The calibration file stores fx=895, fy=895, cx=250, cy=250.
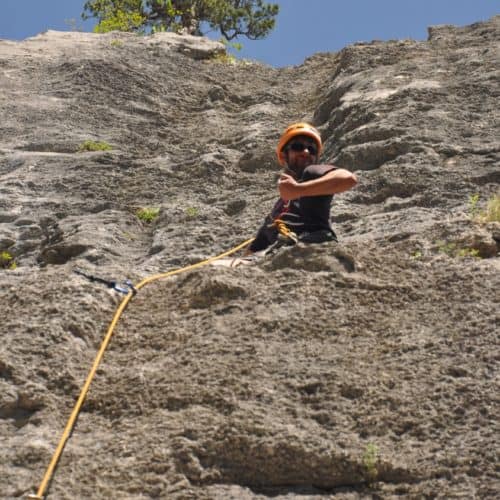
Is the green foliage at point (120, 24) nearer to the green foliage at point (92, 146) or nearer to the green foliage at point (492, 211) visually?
the green foliage at point (92, 146)

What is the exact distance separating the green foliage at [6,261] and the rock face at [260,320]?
12 cm

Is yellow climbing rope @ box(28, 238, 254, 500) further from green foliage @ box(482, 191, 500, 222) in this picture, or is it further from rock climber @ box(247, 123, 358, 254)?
green foliage @ box(482, 191, 500, 222)

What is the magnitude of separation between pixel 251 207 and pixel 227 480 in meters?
3.69

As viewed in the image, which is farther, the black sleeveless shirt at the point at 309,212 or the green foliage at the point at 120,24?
the green foliage at the point at 120,24

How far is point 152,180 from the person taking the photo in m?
7.96

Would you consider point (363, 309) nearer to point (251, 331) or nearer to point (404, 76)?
point (251, 331)

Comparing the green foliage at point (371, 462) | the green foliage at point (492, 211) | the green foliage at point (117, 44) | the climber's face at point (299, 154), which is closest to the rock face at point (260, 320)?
the green foliage at point (371, 462)

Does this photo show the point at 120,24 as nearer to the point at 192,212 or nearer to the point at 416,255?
the point at 192,212

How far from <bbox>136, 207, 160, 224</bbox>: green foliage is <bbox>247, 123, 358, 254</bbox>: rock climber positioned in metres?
1.37

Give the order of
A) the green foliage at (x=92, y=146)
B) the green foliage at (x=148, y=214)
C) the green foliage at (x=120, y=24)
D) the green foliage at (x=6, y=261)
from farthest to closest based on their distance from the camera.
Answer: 1. the green foliage at (x=120, y=24)
2. the green foliage at (x=92, y=146)
3. the green foliage at (x=148, y=214)
4. the green foliage at (x=6, y=261)

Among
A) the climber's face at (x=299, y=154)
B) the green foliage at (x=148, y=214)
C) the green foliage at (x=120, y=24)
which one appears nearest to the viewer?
the climber's face at (x=299, y=154)

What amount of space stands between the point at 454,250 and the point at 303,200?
102 cm

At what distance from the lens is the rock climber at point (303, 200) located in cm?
552

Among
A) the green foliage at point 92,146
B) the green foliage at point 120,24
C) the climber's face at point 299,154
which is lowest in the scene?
the climber's face at point 299,154
